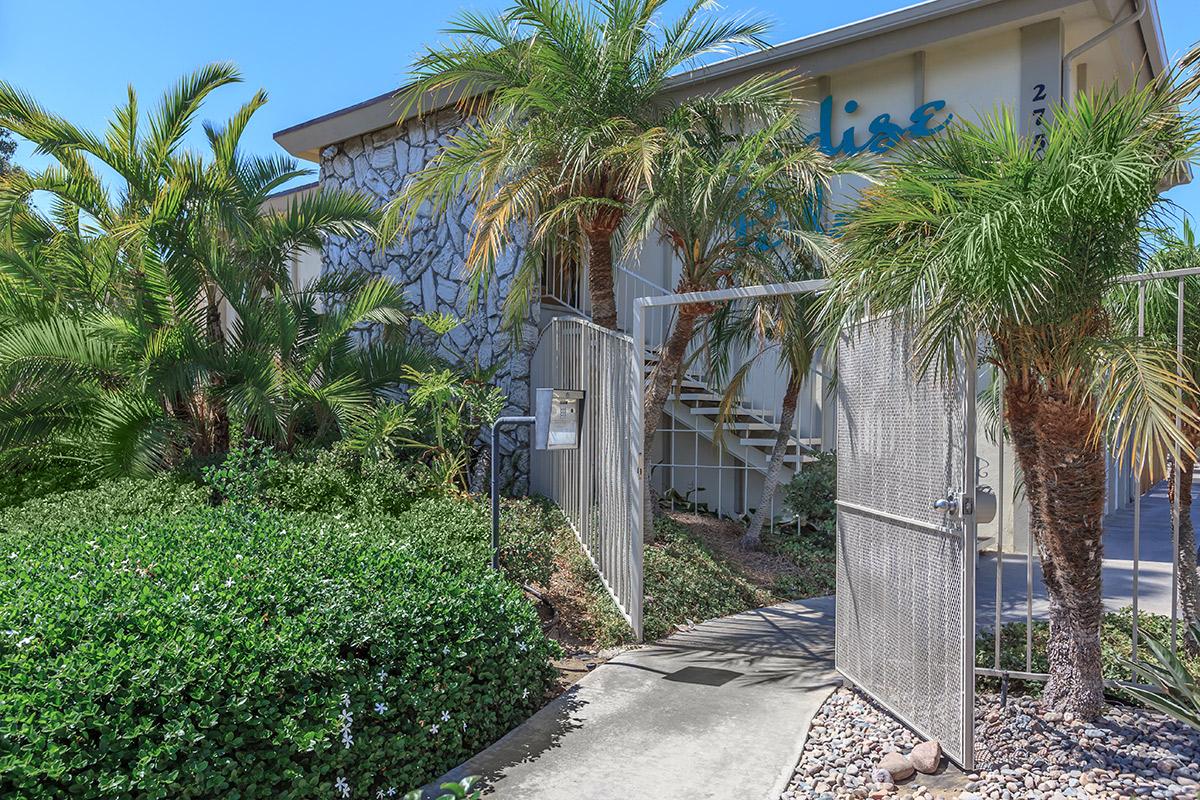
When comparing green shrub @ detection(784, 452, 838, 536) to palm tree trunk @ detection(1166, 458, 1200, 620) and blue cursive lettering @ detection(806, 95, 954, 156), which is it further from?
palm tree trunk @ detection(1166, 458, 1200, 620)

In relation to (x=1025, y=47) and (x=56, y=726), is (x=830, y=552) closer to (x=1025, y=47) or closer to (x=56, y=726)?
(x=1025, y=47)

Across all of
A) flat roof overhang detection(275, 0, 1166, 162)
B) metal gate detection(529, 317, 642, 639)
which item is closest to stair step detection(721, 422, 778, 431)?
metal gate detection(529, 317, 642, 639)

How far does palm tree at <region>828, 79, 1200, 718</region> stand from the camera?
11.3 feet

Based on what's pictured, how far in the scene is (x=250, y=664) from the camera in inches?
137

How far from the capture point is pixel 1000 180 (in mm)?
3641

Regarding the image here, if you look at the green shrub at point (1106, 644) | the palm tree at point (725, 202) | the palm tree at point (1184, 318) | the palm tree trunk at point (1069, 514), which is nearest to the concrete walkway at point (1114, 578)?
the green shrub at point (1106, 644)

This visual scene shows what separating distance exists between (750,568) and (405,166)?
689cm

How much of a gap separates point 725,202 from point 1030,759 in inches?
180

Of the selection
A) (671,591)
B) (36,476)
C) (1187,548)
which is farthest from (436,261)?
(1187,548)

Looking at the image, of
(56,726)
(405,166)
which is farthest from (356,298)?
(56,726)

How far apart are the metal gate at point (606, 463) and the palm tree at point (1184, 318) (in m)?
3.00

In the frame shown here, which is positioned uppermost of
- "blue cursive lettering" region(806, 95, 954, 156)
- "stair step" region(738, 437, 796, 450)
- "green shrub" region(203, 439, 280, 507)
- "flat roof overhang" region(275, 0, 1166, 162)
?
"flat roof overhang" region(275, 0, 1166, 162)

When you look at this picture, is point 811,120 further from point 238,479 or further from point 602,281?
point 238,479

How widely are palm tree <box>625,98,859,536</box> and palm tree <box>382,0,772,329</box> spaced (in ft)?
0.98
